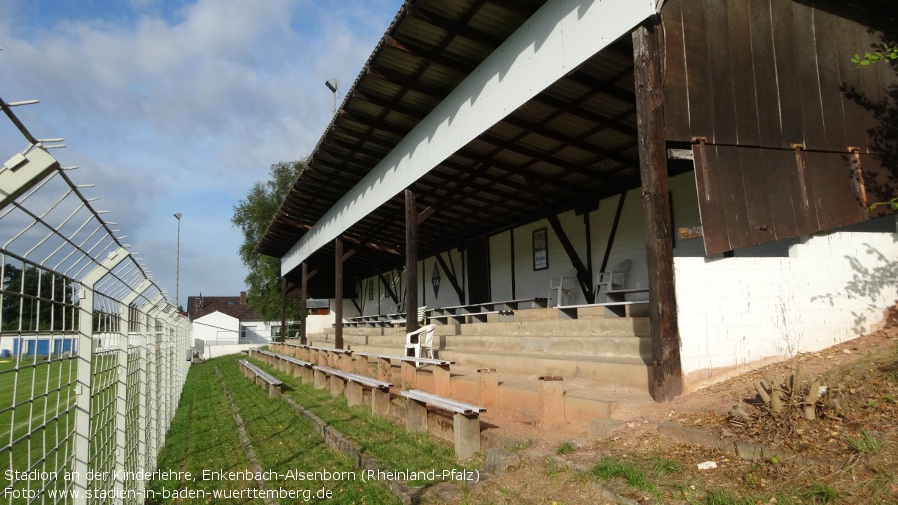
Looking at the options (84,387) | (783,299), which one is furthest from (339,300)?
(84,387)

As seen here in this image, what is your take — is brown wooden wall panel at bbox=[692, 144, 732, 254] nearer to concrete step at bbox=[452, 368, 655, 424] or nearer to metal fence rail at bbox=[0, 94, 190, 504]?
concrete step at bbox=[452, 368, 655, 424]

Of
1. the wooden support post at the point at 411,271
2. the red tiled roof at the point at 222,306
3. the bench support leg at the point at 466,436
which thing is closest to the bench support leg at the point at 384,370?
the wooden support post at the point at 411,271

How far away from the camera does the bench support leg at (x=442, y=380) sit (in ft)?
26.0

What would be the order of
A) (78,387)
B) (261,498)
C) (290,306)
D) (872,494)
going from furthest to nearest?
1. (290,306)
2. (261,498)
3. (78,387)
4. (872,494)

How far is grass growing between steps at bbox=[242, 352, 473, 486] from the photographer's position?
19.1 ft

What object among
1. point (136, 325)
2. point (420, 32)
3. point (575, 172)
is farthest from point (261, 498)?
point (575, 172)

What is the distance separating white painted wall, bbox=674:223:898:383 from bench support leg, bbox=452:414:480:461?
2.05 m

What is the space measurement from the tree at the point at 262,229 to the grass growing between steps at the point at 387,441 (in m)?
36.4

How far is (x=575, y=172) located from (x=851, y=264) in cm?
578

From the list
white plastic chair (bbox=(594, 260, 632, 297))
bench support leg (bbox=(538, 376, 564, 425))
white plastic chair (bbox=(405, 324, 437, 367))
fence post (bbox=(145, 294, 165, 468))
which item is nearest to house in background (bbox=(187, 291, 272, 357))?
white plastic chair (bbox=(405, 324, 437, 367))

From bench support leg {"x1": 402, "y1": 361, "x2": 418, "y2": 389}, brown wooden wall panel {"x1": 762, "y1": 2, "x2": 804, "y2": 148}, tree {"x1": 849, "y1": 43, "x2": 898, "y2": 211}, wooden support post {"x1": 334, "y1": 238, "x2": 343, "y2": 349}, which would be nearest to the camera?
brown wooden wall panel {"x1": 762, "y1": 2, "x2": 804, "y2": 148}

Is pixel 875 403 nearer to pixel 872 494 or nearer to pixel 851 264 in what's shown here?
pixel 872 494

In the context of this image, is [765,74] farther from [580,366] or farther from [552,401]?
[552,401]

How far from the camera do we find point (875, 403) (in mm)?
4086
